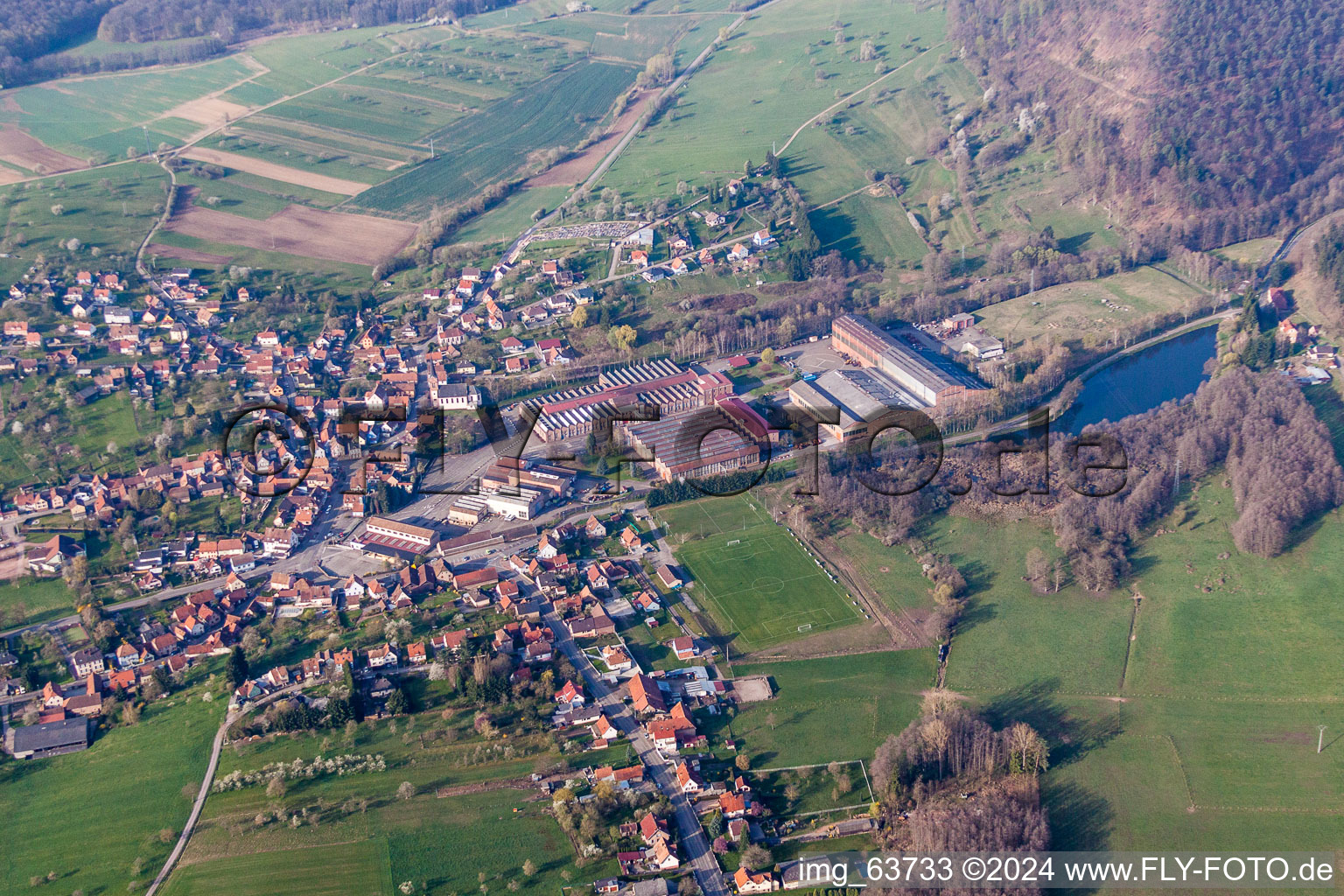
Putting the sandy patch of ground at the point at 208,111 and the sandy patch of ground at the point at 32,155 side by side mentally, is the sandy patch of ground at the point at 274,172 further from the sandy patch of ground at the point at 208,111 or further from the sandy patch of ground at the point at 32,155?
the sandy patch of ground at the point at 32,155

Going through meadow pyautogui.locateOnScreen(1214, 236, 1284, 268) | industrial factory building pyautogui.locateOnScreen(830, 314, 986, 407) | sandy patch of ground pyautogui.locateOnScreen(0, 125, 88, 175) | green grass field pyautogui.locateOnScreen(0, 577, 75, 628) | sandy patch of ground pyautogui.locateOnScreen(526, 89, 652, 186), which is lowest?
green grass field pyautogui.locateOnScreen(0, 577, 75, 628)

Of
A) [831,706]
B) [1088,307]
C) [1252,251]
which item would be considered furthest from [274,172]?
[1252,251]

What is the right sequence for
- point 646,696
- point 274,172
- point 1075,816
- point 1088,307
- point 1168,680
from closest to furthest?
point 1075,816, point 646,696, point 1168,680, point 1088,307, point 274,172

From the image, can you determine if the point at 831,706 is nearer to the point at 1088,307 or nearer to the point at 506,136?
the point at 1088,307

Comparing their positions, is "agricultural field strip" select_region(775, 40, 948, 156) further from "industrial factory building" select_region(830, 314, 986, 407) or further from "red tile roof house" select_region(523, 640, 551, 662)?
"red tile roof house" select_region(523, 640, 551, 662)

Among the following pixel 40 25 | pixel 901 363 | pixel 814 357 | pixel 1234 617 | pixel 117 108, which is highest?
pixel 40 25

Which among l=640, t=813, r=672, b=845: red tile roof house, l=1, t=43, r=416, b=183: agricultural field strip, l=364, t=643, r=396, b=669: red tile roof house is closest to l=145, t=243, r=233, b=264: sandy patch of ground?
l=1, t=43, r=416, b=183: agricultural field strip
